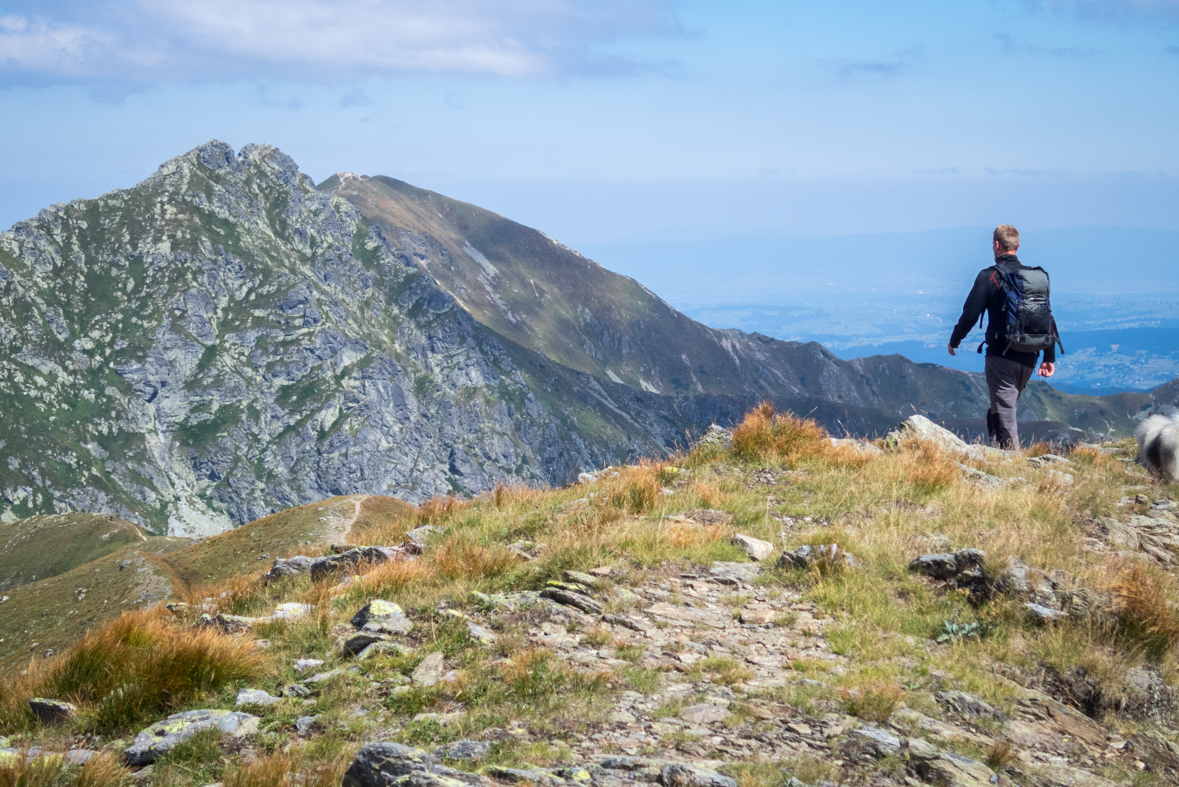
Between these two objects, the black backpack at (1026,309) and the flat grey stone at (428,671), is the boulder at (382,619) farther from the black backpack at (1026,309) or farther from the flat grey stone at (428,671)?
the black backpack at (1026,309)

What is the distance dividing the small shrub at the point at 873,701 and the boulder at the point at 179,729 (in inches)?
184

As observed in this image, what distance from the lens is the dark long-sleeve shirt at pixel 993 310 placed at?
13.5 metres

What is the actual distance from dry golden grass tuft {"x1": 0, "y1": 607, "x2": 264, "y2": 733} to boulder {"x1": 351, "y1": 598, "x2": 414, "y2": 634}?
1.01 meters

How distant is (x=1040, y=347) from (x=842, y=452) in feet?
13.8

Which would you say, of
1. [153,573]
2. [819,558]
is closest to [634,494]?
[819,558]

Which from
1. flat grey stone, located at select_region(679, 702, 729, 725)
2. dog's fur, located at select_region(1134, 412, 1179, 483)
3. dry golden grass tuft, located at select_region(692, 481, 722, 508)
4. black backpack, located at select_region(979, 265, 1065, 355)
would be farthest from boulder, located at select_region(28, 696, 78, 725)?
dog's fur, located at select_region(1134, 412, 1179, 483)

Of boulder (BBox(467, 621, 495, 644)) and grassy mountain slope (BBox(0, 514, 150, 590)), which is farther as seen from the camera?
grassy mountain slope (BBox(0, 514, 150, 590))

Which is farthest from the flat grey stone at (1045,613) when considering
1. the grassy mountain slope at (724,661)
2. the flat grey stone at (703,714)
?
the flat grey stone at (703,714)

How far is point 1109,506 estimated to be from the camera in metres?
11.4

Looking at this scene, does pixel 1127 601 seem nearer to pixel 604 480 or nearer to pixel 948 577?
pixel 948 577

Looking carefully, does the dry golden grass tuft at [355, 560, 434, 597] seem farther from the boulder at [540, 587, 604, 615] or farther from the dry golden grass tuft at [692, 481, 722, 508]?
the dry golden grass tuft at [692, 481, 722, 508]

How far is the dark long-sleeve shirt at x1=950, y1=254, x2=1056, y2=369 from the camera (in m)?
13.5

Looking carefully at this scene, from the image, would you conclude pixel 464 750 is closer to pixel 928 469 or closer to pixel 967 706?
pixel 967 706

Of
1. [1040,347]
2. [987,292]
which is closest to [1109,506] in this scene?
[1040,347]
